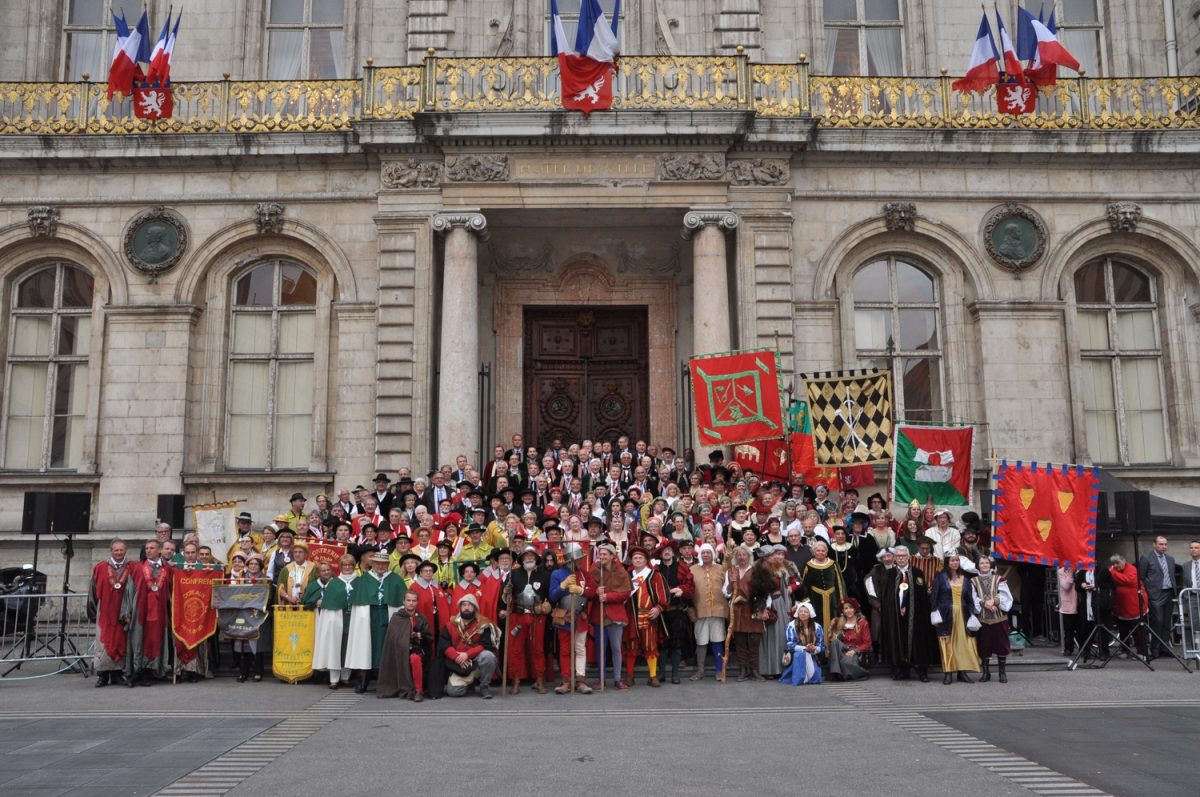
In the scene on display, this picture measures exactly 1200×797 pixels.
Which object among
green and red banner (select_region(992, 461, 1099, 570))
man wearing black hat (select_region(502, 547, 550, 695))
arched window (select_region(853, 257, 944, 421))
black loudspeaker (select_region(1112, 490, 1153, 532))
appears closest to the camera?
man wearing black hat (select_region(502, 547, 550, 695))

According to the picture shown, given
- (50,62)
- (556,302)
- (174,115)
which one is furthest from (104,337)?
(556,302)

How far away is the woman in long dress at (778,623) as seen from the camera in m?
13.9

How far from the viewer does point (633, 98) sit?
797 inches

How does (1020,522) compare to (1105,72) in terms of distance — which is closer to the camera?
(1020,522)

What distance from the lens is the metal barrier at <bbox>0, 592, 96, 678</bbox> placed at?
48.8 feet

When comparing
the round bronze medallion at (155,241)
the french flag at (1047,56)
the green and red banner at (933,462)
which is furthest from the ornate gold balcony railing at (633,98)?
→ the green and red banner at (933,462)

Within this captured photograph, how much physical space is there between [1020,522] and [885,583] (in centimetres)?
284

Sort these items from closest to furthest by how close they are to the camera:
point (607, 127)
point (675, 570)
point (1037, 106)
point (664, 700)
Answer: point (664, 700) < point (675, 570) < point (607, 127) < point (1037, 106)

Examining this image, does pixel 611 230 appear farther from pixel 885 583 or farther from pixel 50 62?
pixel 50 62

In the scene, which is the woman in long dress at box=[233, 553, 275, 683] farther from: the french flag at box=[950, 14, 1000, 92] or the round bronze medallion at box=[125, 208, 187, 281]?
the french flag at box=[950, 14, 1000, 92]

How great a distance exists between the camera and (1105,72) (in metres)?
22.8

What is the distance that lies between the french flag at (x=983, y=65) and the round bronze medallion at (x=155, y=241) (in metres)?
15.4

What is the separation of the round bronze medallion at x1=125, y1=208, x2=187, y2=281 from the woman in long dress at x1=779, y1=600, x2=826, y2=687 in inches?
557

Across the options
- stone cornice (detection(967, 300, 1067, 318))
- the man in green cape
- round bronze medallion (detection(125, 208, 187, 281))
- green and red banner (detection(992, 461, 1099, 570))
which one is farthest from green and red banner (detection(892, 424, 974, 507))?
round bronze medallion (detection(125, 208, 187, 281))
